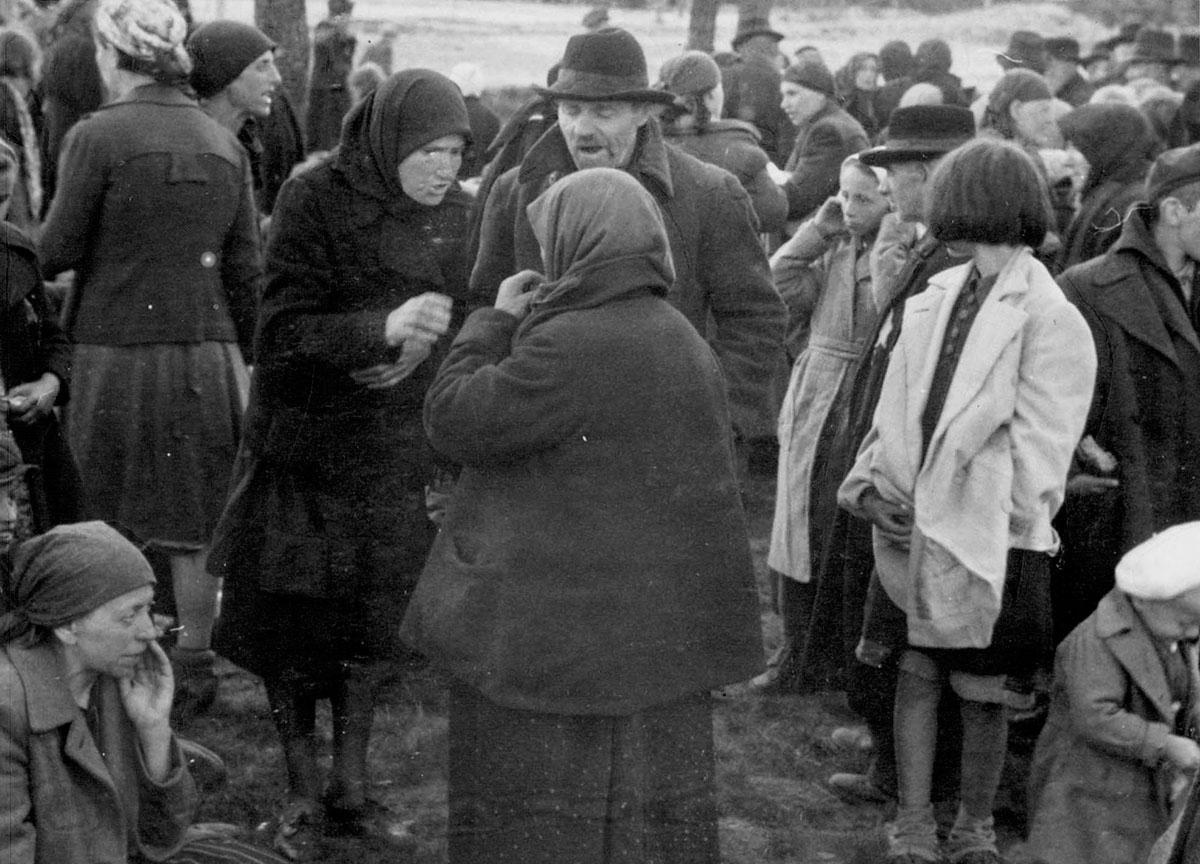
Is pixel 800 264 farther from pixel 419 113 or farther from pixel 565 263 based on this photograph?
pixel 565 263

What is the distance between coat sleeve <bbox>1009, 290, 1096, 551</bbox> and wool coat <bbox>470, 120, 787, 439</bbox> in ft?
2.35

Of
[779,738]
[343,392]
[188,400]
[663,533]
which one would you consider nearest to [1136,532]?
[779,738]

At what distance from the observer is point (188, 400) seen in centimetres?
525

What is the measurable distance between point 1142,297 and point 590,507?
6.82ft

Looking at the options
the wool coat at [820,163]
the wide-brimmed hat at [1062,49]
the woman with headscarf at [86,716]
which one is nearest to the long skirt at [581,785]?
the woman with headscarf at [86,716]

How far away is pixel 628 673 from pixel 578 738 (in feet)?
0.65

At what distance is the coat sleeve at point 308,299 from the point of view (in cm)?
422

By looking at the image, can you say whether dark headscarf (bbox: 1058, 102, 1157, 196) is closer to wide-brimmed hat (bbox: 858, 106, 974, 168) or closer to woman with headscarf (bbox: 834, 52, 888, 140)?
wide-brimmed hat (bbox: 858, 106, 974, 168)

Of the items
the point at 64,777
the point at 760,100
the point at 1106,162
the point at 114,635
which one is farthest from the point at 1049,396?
the point at 760,100

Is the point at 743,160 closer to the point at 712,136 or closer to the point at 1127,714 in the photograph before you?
the point at 712,136

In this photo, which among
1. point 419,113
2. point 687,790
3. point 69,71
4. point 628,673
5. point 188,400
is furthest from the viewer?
point 69,71

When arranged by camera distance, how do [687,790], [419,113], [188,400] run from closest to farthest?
[687,790] → [419,113] → [188,400]

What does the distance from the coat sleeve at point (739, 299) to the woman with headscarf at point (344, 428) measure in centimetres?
66

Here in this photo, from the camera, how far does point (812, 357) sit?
5.42m
